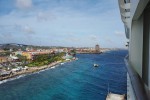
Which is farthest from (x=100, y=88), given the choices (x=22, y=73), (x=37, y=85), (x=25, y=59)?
(x=25, y=59)

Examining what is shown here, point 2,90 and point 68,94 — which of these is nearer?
point 68,94

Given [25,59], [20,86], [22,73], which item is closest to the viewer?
[20,86]

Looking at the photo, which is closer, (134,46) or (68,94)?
(134,46)

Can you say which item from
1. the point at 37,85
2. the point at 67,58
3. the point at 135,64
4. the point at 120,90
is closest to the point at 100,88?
the point at 120,90

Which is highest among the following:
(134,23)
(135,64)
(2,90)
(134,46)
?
(134,23)

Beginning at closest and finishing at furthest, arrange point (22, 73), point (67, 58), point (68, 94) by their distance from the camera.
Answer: point (68, 94), point (22, 73), point (67, 58)

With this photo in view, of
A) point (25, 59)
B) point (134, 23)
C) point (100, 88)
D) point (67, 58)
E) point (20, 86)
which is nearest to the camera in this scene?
point (134, 23)

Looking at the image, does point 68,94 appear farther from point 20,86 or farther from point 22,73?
point 22,73

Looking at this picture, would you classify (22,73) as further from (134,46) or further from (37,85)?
(134,46)

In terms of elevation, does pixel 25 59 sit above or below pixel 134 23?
below
